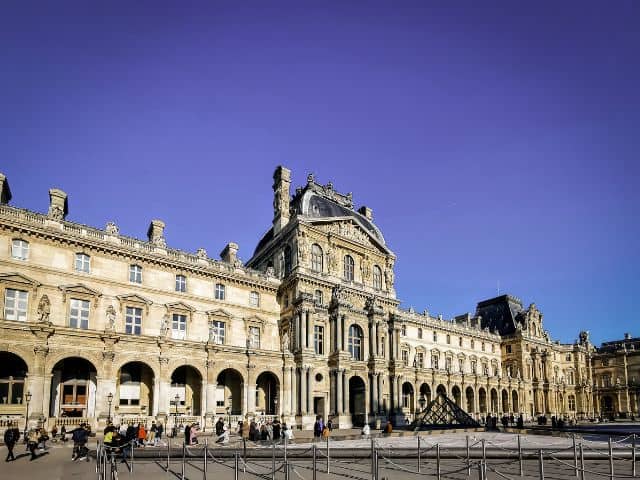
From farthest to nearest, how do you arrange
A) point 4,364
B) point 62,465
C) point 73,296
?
point 73,296 < point 4,364 < point 62,465

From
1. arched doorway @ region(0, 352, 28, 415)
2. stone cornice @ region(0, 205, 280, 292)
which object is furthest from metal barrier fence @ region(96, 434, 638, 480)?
stone cornice @ region(0, 205, 280, 292)

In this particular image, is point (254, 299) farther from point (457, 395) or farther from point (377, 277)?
point (457, 395)

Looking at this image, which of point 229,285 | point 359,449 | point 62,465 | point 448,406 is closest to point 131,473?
point 62,465

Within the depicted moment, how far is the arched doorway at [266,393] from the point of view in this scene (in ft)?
152

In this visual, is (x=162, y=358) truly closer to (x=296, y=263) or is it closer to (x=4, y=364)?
(x=4, y=364)

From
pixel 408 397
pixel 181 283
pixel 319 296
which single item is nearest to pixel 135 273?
pixel 181 283

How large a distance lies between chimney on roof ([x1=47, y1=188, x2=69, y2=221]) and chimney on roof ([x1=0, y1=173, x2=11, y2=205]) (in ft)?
10.3

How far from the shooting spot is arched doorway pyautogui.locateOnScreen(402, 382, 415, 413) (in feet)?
207

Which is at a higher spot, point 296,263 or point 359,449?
point 296,263

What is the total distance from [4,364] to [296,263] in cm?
2438

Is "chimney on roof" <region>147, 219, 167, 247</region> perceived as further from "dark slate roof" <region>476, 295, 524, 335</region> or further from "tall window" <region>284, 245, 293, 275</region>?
"dark slate roof" <region>476, 295, 524, 335</region>

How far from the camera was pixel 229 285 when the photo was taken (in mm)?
47094

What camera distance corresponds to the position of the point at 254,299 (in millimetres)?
48812

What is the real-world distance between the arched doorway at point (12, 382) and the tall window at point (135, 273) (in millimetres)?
9685
